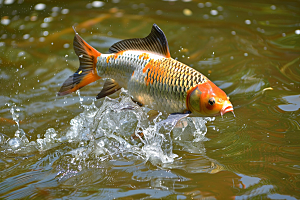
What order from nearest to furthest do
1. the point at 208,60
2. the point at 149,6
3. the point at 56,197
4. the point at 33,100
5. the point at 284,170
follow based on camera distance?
1. the point at 56,197
2. the point at 284,170
3. the point at 33,100
4. the point at 208,60
5. the point at 149,6

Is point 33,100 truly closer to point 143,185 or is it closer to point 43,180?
point 43,180

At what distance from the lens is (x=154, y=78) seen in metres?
2.55

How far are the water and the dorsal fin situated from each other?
18.3 inches

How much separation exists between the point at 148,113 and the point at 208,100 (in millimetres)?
657

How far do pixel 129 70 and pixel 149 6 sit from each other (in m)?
3.98

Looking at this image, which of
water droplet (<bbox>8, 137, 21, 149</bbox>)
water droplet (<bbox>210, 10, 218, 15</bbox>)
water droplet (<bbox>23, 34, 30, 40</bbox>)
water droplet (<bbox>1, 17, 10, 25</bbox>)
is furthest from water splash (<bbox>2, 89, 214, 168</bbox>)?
water droplet (<bbox>210, 10, 218, 15</bbox>)

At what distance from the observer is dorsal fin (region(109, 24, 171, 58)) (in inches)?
103

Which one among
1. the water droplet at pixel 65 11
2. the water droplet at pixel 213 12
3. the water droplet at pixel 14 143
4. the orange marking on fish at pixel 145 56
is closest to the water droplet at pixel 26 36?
the water droplet at pixel 65 11

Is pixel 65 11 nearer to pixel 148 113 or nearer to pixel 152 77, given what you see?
pixel 148 113

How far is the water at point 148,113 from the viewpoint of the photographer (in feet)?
7.68

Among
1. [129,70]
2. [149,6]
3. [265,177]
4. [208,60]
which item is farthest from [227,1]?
[265,177]

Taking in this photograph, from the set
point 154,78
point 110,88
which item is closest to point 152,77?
point 154,78

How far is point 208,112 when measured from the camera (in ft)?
7.88

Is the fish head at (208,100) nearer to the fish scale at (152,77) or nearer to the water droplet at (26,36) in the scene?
the fish scale at (152,77)
